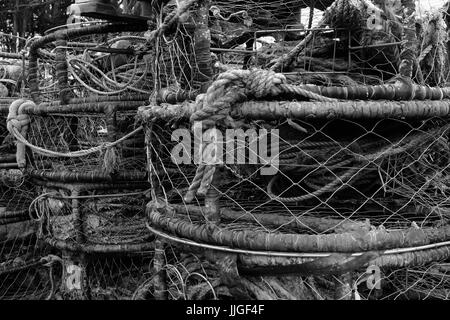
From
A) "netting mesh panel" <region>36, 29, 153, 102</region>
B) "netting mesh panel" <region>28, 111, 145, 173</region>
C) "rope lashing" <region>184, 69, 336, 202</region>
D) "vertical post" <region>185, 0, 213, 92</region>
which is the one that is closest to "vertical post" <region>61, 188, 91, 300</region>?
"netting mesh panel" <region>28, 111, 145, 173</region>

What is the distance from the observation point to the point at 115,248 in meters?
3.15

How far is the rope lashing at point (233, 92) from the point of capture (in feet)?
5.78

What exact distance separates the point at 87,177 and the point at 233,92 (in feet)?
5.46

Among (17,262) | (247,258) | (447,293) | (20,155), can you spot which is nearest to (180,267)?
(247,258)

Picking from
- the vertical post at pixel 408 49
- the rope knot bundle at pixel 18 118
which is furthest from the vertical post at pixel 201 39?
the rope knot bundle at pixel 18 118

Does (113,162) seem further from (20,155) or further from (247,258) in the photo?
(247,258)

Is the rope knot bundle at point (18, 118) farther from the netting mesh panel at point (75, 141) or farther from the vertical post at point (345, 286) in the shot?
the vertical post at point (345, 286)

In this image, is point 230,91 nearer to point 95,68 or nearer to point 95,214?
point 95,214

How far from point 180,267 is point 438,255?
4.02 feet

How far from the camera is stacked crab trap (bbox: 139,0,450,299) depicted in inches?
71.0

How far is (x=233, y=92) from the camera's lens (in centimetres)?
178

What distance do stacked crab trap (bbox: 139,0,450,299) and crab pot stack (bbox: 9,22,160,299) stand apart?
2.03 ft

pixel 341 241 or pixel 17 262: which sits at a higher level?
pixel 341 241

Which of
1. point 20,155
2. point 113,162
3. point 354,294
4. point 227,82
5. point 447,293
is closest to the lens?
point 227,82
